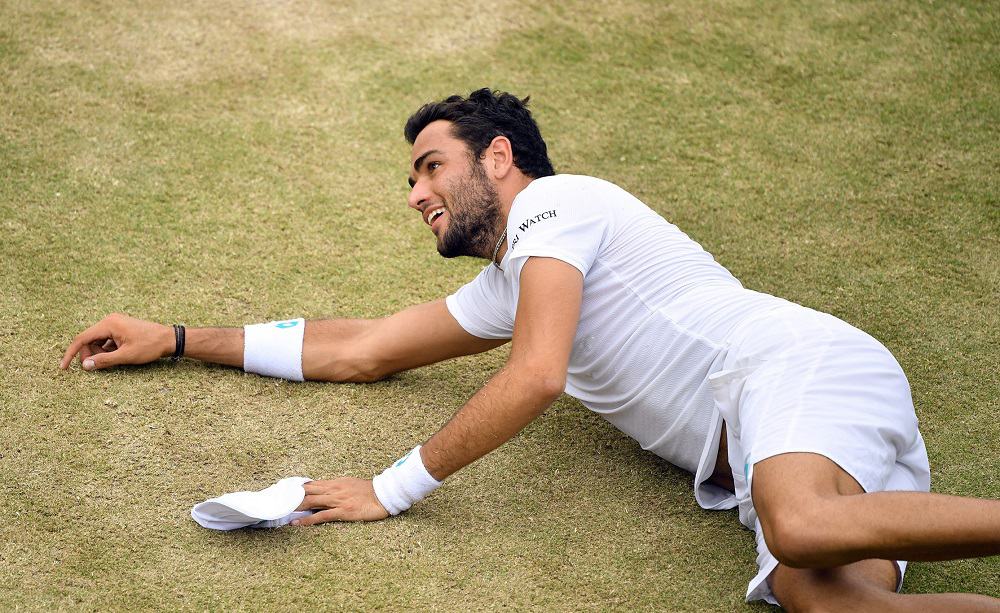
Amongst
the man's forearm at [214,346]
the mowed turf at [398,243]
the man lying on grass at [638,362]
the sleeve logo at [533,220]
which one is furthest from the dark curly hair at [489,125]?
the man's forearm at [214,346]

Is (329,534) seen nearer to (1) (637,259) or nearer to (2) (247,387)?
(2) (247,387)

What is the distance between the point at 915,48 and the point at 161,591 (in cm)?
378

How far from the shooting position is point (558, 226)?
226 centimetres

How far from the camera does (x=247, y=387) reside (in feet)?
9.05

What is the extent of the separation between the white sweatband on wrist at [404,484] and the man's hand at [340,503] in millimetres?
27

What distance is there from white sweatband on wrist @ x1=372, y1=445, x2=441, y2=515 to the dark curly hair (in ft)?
2.71

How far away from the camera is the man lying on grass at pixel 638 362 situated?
1864 millimetres

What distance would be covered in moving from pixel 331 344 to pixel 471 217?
1.97 feet

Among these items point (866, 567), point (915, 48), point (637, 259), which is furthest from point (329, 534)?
point (915, 48)

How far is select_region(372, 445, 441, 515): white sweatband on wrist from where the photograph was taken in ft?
7.38

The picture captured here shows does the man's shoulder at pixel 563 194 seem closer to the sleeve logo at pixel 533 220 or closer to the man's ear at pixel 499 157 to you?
the sleeve logo at pixel 533 220

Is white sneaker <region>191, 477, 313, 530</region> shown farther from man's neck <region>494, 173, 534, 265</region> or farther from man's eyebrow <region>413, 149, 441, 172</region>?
man's eyebrow <region>413, 149, 441, 172</region>

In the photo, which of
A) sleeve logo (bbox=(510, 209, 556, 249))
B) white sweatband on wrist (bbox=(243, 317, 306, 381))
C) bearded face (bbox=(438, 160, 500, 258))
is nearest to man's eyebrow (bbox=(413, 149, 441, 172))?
bearded face (bbox=(438, 160, 500, 258))

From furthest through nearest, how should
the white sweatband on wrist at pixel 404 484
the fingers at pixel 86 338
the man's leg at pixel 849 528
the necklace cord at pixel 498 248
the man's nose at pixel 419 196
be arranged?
the fingers at pixel 86 338
the man's nose at pixel 419 196
the necklace cord at pixel 498 248
the white sweatband on wrist at pixel 404 484
the man's leg at pixel 849 528
